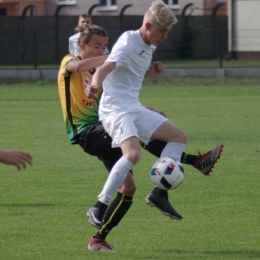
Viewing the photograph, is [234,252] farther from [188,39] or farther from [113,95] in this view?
[188,39]

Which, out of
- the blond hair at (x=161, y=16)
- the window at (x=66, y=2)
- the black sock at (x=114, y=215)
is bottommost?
the black sock at (x=114, y=215)

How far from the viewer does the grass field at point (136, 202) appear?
19.9ft

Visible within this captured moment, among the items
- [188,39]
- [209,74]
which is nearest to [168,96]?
[209,74]

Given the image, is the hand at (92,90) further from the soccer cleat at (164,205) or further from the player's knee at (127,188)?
the soccer cleat at (164,205)

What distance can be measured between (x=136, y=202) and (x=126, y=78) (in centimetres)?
234

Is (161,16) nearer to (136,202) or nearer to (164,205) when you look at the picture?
(164,205)

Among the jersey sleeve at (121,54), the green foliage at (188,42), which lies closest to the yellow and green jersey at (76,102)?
the jersey sleeve at (121,54)

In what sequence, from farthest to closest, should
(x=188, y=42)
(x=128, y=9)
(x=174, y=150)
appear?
(x=128, y=9) < (x=188, y=42) < (x=174, y=150)

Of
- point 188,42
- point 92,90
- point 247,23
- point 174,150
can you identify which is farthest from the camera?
point 247,23

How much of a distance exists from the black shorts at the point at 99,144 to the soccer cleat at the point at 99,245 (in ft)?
1.99

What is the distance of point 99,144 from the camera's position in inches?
240

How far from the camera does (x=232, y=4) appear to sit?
37938 mm

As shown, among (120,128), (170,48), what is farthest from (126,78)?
(170,48)

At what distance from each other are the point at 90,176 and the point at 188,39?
27.3 meters
